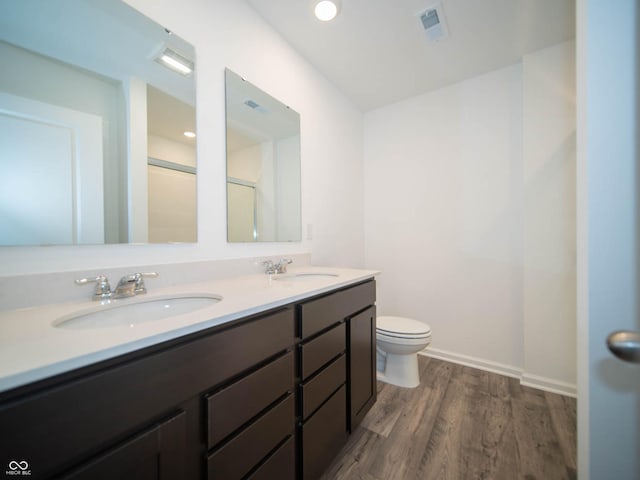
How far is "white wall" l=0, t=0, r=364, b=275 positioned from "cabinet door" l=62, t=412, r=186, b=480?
67 cm

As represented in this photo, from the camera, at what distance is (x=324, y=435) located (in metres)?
1.04

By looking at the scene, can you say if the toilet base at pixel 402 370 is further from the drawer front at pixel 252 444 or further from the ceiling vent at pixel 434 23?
the ceiling vent at pixel 434 23

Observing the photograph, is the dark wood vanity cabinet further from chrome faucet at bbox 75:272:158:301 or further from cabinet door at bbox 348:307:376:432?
chrome faucet at bbox 75:272:158:301

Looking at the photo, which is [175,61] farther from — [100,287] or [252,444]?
[252,444]

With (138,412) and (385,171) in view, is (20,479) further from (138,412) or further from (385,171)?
(385,171)

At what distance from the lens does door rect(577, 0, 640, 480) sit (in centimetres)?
40

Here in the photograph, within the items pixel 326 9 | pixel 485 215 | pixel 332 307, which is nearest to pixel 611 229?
pixel 332 307

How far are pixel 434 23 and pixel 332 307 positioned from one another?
1909 millimetres

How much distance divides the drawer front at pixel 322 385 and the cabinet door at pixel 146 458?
46cm

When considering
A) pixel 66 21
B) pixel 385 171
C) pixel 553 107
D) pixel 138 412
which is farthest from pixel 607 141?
pixel 385 171

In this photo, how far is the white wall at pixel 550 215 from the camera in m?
1.68

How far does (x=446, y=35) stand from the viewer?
65.2 inches

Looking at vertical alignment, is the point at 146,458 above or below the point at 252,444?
above

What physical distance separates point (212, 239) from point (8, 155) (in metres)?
0.70
